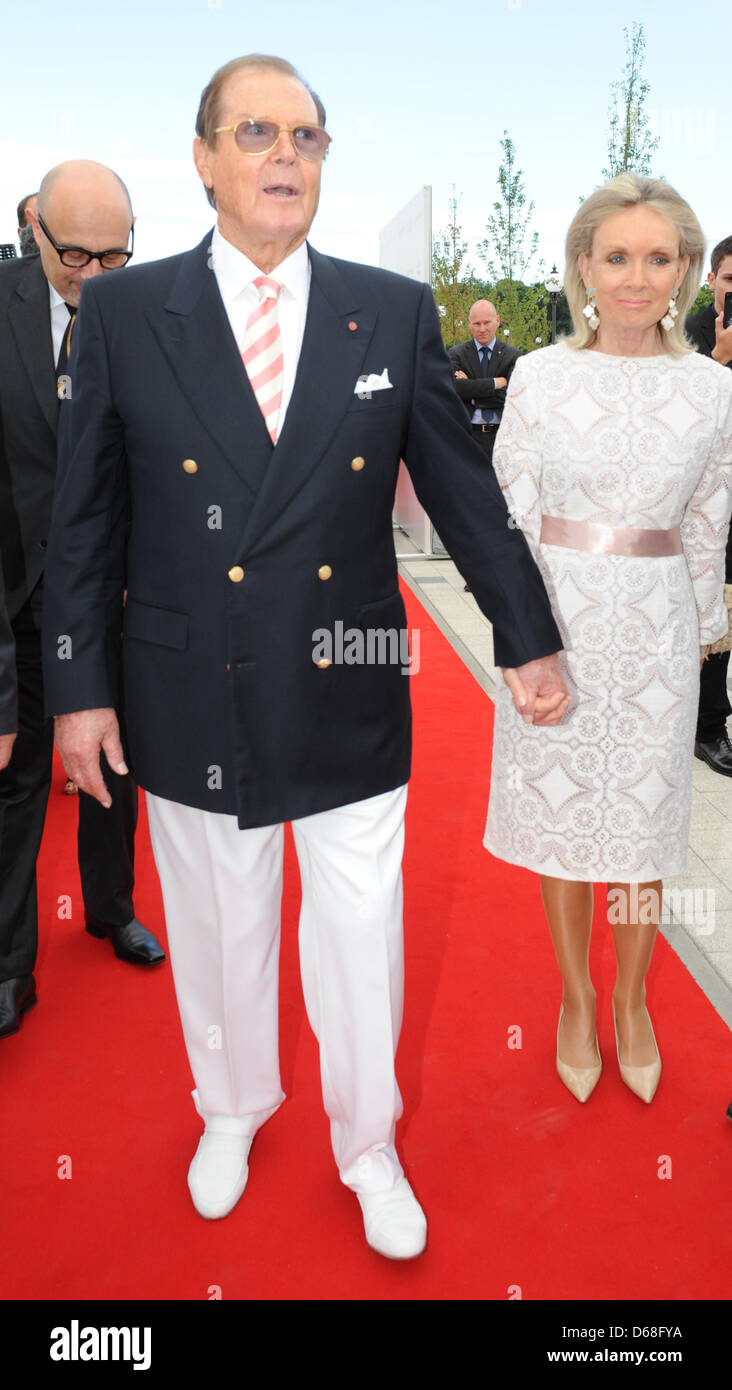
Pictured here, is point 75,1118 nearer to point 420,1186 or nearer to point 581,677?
point 420,1186

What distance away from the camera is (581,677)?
2564mm

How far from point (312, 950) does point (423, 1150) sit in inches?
24.9

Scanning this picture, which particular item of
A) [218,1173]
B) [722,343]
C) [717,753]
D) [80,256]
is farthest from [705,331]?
[218,1173]

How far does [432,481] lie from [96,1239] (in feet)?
5.47

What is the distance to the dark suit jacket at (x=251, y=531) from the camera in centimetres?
195

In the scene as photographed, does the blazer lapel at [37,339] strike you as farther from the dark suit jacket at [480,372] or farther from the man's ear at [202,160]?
the dark suit jacket at [480,372]

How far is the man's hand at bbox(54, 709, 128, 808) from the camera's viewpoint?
2.09 m

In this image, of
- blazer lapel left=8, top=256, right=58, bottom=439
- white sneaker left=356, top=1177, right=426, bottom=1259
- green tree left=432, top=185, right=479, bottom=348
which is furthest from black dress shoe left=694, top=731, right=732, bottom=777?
green tree left=432, top=185, right=479, bottom=348

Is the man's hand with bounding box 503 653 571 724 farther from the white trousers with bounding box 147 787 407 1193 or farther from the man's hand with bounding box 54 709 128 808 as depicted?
the man's hand with bounding box 54 709 128 808

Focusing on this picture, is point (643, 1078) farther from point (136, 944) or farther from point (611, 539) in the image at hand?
point (136, 944)

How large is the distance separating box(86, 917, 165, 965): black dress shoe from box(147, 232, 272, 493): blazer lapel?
75.2 inches

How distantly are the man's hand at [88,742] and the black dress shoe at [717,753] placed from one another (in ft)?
11.2

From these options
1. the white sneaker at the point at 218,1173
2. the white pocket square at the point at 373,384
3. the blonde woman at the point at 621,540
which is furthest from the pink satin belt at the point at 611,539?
the white sneaker at the point at 218,1173

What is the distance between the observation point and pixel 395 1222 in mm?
2250
